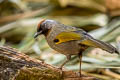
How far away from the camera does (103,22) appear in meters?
6.67

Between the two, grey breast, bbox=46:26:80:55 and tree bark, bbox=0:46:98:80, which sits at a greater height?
grey breast, bbox=46:26:80:55

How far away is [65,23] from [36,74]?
409 cm

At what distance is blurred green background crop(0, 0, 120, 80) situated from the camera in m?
4.44

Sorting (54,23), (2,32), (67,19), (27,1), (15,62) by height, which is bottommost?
(15,62)

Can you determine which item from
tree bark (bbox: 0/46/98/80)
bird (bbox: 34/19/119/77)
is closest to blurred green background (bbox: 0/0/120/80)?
bird (bbox: 34/19/119/77)

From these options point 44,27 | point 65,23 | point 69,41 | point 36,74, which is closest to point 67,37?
point 69,41

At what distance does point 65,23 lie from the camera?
6938 millimetres

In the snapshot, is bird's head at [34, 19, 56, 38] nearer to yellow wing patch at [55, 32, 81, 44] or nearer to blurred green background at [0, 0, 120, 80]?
yellow wing patch at [55, 32, 81, 44]

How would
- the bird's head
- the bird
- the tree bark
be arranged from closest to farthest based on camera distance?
1. the tree bark
2. the bird
3. the bird's head

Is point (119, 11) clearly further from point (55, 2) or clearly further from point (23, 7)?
point (23, 7)

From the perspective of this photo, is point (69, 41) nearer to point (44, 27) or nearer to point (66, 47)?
point (66, 47)

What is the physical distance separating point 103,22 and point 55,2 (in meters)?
1.31

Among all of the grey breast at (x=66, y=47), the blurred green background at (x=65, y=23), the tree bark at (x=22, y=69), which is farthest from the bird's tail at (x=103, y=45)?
the blurred green background at (x=65, y=23)

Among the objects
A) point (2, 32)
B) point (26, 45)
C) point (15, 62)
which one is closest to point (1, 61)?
point (15, 62)
